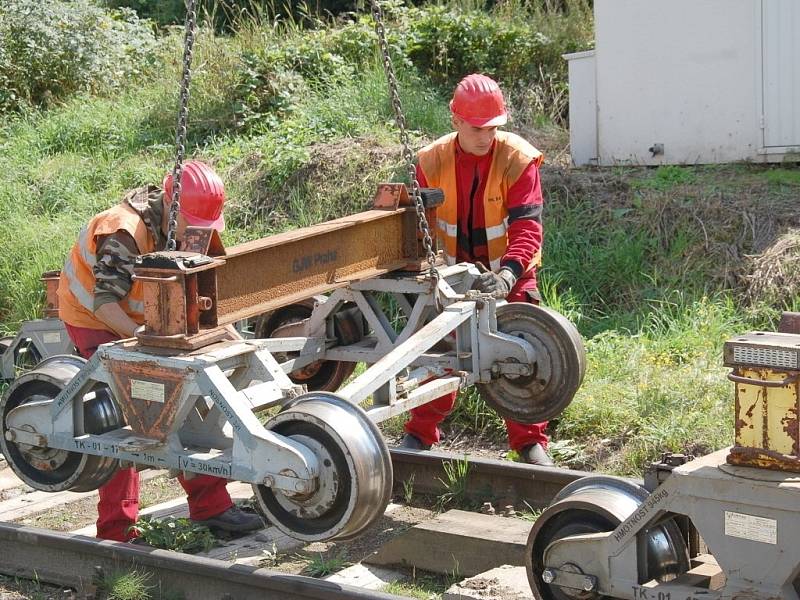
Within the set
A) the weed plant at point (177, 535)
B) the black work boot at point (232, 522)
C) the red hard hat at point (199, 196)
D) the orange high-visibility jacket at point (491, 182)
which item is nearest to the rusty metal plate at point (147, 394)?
the red hard hat at point (199, 196)

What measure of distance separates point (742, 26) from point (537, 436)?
494 centimetres

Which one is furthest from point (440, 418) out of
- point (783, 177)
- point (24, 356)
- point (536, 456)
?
point (783, 177)

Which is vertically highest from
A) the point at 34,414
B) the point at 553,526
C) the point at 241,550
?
the point at 34,414

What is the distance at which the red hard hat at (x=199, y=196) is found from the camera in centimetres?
545

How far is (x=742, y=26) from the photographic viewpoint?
10.1 meters

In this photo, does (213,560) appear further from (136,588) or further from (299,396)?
(299,396)

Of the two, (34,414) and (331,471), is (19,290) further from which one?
(331,471)

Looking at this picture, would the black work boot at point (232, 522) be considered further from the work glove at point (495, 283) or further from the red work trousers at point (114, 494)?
the work glove at point (495, 283)

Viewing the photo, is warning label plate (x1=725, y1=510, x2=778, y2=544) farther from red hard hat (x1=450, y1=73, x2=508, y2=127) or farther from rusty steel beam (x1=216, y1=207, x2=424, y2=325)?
red hard hat (x1=450, y1=73, x2=508, y2=127)

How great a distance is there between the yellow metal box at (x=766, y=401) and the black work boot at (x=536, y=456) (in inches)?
108

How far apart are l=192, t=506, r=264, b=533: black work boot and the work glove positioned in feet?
5.49

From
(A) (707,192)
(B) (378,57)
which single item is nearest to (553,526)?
(A) (707,192)

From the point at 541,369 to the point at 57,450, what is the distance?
2.42 m

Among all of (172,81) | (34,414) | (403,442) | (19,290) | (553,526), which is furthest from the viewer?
(172,81)
